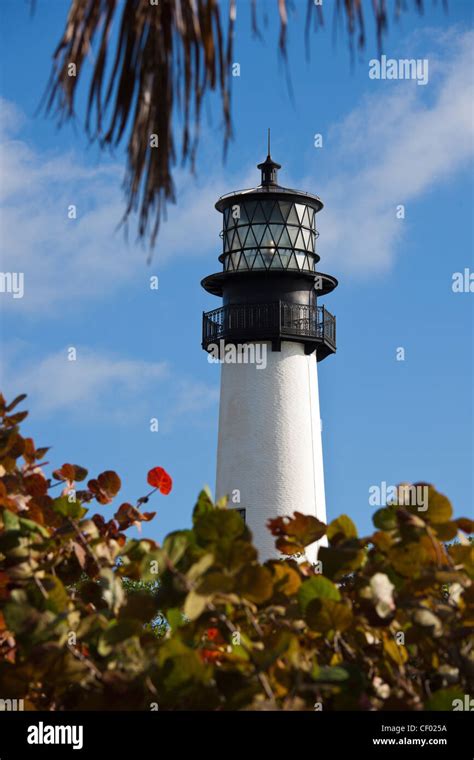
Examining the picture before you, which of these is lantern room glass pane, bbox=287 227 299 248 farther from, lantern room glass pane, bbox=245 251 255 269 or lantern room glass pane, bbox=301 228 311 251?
lantern room glass pane, bbox=245 251 255 269

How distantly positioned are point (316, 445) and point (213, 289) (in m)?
5.14

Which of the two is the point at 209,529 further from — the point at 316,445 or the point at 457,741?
the point at 316,445

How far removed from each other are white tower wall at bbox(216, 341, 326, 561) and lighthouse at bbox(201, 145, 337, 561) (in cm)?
2

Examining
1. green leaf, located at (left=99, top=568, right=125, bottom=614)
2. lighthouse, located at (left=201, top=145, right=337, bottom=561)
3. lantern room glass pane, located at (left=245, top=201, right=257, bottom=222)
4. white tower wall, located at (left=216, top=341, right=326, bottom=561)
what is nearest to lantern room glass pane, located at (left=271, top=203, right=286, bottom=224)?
lighthouse, located at (left=201, top=145, right=337, bottom=561)

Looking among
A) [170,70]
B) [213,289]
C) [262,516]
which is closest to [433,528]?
[170,70]

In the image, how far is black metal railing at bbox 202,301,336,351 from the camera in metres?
26.4

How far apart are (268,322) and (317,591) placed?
23.9 meters

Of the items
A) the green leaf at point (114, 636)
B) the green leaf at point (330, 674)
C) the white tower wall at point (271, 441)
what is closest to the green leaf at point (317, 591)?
the green leaf at point (330, 674)

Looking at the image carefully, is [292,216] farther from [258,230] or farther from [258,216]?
[258,230]

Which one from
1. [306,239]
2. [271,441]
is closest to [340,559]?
[271,441]

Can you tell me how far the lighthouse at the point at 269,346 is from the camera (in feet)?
82.2

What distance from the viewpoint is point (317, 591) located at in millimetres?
2602

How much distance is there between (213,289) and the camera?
92.7ft

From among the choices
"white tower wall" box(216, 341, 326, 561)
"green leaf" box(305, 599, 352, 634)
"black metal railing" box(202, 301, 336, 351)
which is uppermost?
"black metal railing" box(202, 301, 336, 351)
